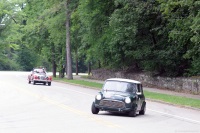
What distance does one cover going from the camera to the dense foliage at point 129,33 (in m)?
38.2

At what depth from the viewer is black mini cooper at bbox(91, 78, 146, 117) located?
20.0 meters

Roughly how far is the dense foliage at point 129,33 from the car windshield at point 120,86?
12.3 meters

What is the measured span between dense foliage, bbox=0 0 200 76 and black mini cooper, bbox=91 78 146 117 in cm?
1244

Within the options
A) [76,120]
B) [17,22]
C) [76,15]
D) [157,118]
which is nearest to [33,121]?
[76,120]

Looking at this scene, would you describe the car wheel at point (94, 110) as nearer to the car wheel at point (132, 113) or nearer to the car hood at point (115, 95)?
the car hood at point (115, 95)

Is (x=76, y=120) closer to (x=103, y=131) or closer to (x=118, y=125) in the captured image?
(x=118, y=125)

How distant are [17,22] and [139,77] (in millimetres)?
61082

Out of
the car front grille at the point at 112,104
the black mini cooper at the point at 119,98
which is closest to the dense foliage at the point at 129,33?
the black mini cooper at the point at 119,98

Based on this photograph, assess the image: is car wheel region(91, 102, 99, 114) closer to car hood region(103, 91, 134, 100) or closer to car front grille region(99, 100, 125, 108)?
car front grille region(99, 100, 125, 108)

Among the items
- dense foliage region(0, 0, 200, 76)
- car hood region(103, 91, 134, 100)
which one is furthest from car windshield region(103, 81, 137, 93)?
dense foliage region(0, 0, 200, 76)

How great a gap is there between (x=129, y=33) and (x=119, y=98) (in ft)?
84.2

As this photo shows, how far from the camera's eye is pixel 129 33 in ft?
149

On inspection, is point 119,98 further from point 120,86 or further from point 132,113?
point 120,86

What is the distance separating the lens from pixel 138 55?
46938 mm
